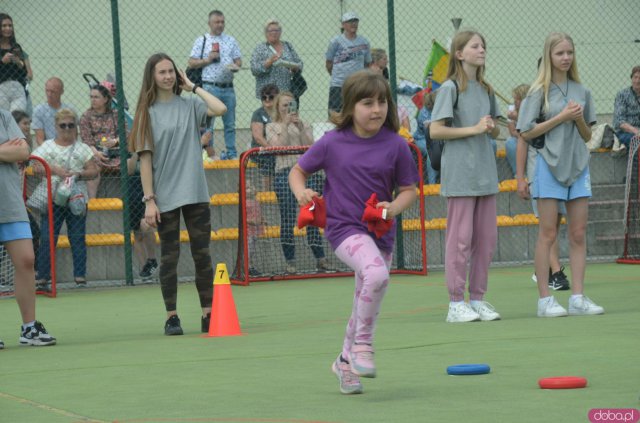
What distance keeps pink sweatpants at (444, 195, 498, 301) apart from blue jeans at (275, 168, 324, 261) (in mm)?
5132

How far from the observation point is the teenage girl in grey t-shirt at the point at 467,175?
1000cm

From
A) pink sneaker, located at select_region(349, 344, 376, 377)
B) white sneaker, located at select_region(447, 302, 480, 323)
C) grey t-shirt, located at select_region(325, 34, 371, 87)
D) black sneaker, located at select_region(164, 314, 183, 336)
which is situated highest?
grey t-shirt, located at select_region(325, 34, 371, 87)

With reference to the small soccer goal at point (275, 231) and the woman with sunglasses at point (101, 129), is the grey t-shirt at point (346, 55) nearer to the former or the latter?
the small soccer goal at point (275, 231)

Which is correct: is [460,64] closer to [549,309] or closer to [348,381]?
[549,309]

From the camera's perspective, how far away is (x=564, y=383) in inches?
249

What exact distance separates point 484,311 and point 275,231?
534cm

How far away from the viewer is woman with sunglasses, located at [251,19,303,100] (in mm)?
17000

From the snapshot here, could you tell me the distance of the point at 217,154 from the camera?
724 inches

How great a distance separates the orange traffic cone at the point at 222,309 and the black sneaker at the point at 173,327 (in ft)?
1.24

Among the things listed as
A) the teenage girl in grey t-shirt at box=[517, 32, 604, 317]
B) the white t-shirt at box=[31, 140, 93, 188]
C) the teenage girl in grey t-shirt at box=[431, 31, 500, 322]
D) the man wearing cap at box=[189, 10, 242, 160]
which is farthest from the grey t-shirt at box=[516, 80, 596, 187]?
the man wearing cap at box=[189, 10, 242, 160]

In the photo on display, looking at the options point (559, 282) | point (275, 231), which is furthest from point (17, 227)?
point (275, 231)

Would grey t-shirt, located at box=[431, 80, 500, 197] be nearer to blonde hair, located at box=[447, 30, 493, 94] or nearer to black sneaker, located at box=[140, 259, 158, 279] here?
blonde hair, located at box=[447, 30, 493, 94]

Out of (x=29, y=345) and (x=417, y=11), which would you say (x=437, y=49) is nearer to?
(x=417, y=11)

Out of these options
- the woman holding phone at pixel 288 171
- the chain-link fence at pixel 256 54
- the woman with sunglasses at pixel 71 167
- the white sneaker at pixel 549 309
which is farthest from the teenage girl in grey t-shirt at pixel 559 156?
the woman with sunglasses at pixel 71 167
